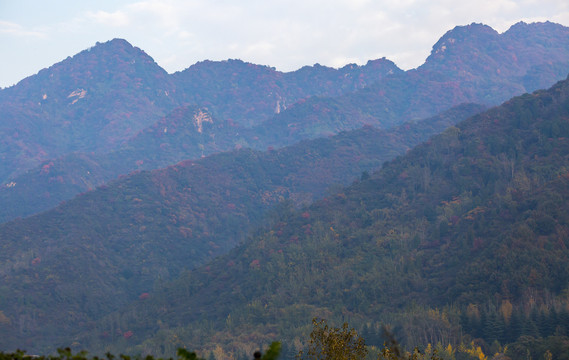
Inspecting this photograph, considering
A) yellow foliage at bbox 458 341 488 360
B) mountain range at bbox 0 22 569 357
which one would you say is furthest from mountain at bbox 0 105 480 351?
yellow foliage at bbox 458 341 488 360

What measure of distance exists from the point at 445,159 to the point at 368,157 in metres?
63.0

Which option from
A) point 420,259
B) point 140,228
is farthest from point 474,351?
point 140,228

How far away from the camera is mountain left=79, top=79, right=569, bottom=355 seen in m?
71.9

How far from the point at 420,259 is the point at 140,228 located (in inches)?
3030

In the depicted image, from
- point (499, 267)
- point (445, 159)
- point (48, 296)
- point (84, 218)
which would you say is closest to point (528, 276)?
point (499, 267)

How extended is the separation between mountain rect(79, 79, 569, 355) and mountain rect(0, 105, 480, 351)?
12.9 meters

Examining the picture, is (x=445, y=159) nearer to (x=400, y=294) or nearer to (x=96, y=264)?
(x=400, y=294)

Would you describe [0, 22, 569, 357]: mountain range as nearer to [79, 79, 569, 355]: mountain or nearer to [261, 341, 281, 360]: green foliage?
[79, 79, 569, 355]: mountain

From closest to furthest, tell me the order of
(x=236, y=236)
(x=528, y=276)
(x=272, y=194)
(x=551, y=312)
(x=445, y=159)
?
1. (x=551, y=312)
2. (x=528, y=276)
3. (x=445, y=159)
4. (x=236, y=236)
5. (x=272, y=194)

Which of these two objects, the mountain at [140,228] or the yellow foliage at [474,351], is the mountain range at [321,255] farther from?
the yellow foliage at [474,351]

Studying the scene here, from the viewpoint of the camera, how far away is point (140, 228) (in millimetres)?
147000

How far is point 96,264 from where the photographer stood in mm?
127375

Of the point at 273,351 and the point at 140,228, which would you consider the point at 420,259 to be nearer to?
the point at 140,228

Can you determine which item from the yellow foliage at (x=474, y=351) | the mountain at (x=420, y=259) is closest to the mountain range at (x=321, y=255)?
the mountain at (x=420, y=259)
